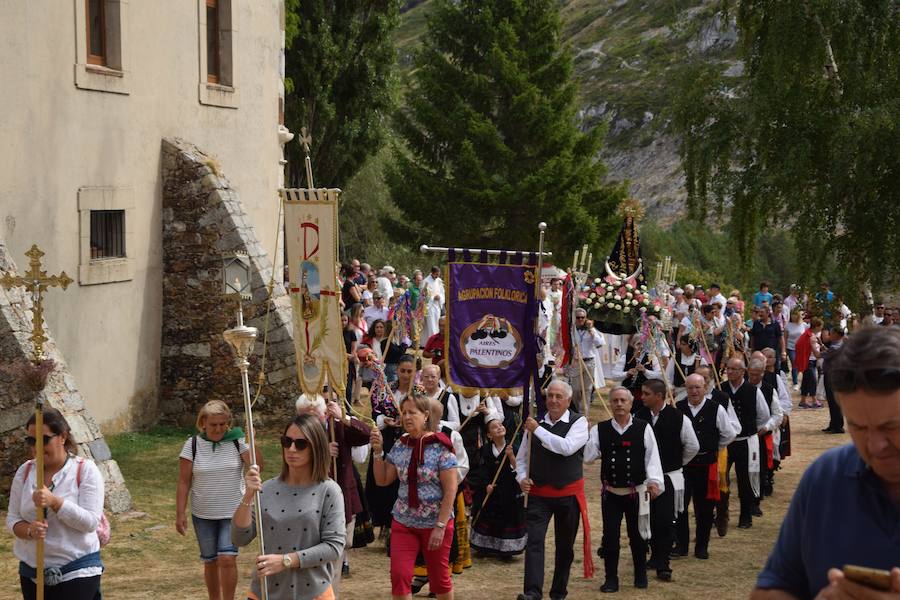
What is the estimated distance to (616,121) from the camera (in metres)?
102

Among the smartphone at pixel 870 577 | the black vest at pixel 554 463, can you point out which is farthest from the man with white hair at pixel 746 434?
the smartphone at pixel 870 577

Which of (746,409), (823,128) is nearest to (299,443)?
(746,409)

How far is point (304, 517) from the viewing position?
6.41 m

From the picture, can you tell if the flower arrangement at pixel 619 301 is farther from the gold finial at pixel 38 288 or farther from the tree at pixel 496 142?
the tree at pixel 496 142

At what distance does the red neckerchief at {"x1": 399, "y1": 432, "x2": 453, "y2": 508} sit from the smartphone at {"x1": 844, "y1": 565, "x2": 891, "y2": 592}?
5957 mm

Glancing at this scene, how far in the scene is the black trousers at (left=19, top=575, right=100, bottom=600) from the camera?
691 centimetres

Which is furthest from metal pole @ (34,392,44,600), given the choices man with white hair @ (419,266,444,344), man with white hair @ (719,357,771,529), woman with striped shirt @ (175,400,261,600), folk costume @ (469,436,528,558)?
man with white hair @ (419,266,444,344)

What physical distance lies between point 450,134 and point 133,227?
23798 mm

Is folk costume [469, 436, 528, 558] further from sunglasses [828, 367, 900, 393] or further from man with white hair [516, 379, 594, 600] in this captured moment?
sunglasses [828, 367, 900, 393]

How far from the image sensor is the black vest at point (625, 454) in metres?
10.4

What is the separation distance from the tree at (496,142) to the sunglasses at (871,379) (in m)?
36.0

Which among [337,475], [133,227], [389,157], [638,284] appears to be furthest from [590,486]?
[389,157]

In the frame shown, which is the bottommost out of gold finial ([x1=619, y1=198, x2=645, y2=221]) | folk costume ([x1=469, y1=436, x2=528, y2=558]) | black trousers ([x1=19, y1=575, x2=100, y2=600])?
folk costume ([x1=469, y1=436, x2=528, y2=558])

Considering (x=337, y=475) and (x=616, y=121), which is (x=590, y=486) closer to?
(x=337, y=475)
